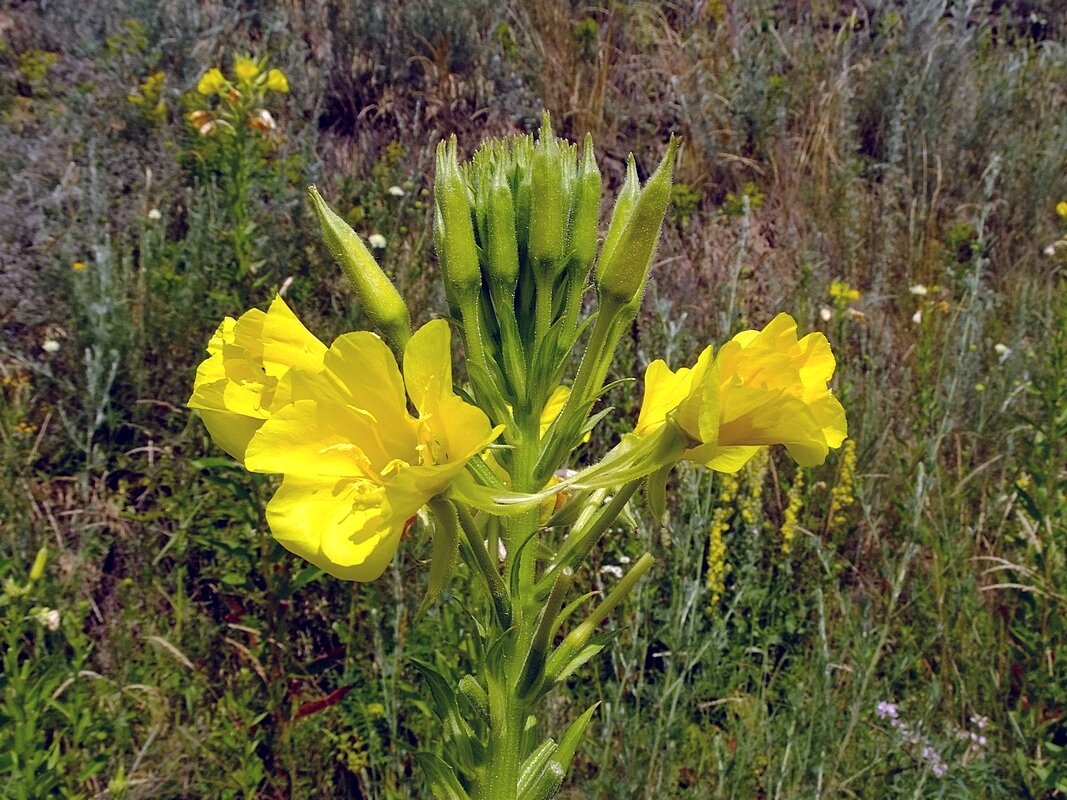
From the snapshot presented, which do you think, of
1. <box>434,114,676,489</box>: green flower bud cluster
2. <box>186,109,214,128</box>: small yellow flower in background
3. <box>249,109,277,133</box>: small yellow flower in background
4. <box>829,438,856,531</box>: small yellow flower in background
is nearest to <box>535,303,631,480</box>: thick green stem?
<box>434,114,676,489</box>: green flower bud cluster

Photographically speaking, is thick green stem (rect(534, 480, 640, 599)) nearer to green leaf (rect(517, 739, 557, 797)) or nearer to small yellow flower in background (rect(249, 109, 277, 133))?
green leaf (rect(517, 739, 557, 797))

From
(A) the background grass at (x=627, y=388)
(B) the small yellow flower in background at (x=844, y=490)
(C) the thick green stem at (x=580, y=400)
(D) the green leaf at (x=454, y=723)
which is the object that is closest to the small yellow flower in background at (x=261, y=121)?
(A) the background grass at (x=627, y=388)

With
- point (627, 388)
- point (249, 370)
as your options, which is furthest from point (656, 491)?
point (627, 388)

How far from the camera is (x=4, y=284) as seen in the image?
355cm

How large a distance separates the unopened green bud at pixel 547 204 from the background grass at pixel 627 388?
1.34ft

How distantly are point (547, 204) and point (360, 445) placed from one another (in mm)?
373

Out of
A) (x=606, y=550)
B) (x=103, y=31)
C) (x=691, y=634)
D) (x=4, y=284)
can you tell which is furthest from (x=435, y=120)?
(x=691, y=634)

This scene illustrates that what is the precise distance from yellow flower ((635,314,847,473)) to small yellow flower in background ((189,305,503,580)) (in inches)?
9.4

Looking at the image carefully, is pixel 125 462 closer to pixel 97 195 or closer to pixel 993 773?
pixel 97 195

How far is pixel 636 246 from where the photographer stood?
3.48ft

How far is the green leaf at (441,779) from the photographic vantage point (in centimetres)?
111

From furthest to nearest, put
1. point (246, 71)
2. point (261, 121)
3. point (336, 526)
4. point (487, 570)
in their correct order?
point (261, 121) < point (246, 71) < point (487, 570) < point (336, 526)

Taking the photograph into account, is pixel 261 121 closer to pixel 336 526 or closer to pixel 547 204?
pixel 547 204

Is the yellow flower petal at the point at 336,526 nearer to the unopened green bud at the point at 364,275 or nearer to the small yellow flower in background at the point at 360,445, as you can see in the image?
the small yellow flower in background at the point at 360,445
